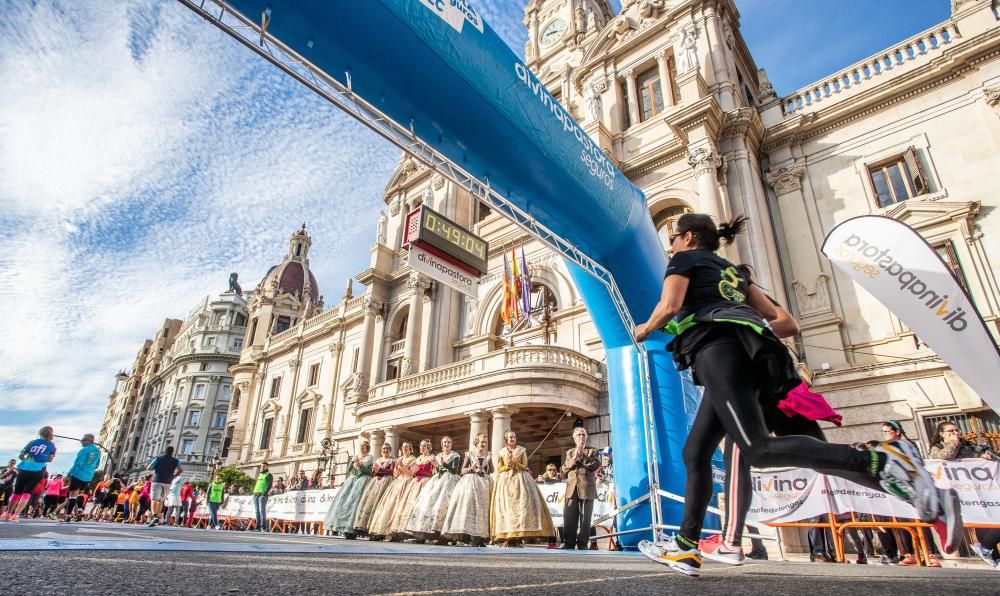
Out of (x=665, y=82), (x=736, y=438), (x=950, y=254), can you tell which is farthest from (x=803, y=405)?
(x=665, y=82)

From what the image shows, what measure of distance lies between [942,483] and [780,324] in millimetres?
5665

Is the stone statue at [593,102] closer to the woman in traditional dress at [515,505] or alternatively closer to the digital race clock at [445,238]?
the digital race clock at [445,238]

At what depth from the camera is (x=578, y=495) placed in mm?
7828

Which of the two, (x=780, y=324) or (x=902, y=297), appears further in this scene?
(x=902, y=297)

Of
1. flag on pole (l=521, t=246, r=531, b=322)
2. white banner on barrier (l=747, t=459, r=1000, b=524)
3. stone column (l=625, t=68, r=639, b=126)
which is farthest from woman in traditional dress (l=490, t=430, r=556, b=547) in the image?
stone column (l=625, t=68, r=639, b=126)

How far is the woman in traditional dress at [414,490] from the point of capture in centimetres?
854

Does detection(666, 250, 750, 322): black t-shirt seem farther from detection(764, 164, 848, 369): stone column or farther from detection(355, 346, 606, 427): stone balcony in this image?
detection(764, 164, 848, 369): stone column

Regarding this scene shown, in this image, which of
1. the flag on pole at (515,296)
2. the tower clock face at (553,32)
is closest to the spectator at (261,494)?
the flag on pole at (515,296)

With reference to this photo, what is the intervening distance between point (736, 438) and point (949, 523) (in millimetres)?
852

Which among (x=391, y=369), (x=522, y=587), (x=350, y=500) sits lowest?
(x=522, y=587)

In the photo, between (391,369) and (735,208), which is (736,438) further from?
(391,369)

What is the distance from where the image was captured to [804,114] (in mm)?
16047

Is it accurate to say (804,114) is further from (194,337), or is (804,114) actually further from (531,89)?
(194,337)

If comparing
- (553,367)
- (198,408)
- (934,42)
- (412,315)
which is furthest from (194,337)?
(934,42)
